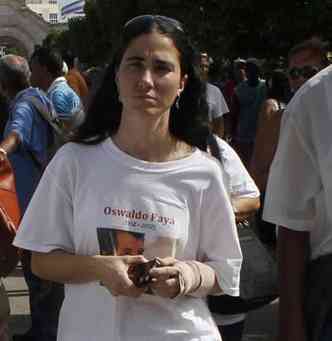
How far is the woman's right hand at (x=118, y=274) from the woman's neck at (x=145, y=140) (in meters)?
0.29

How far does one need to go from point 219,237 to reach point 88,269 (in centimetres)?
36

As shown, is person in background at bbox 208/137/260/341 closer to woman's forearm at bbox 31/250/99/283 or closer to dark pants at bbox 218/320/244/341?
dark pants at bbox 218/320/244/341

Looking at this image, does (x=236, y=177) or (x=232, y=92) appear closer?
(x=236, y=177)

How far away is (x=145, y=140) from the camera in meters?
2.53

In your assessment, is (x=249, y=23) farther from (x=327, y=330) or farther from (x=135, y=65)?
(x=327, y=330)

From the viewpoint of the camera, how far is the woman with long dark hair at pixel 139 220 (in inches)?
94.8

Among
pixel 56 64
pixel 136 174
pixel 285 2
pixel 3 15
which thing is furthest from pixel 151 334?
pixel 3 15

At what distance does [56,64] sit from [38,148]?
1.41 metres

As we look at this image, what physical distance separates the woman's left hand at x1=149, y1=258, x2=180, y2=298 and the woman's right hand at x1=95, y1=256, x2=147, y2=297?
40 millimetres

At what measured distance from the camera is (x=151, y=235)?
2428mm

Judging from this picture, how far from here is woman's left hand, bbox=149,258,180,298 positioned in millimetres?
2324

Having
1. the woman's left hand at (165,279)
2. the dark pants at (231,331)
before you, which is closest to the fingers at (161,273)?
the woman's left hand at (165,279)

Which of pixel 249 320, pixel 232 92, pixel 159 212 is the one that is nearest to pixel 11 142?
pixel 249 320

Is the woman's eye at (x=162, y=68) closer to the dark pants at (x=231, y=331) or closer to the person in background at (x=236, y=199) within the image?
the person in background at (x=236, y=199)
